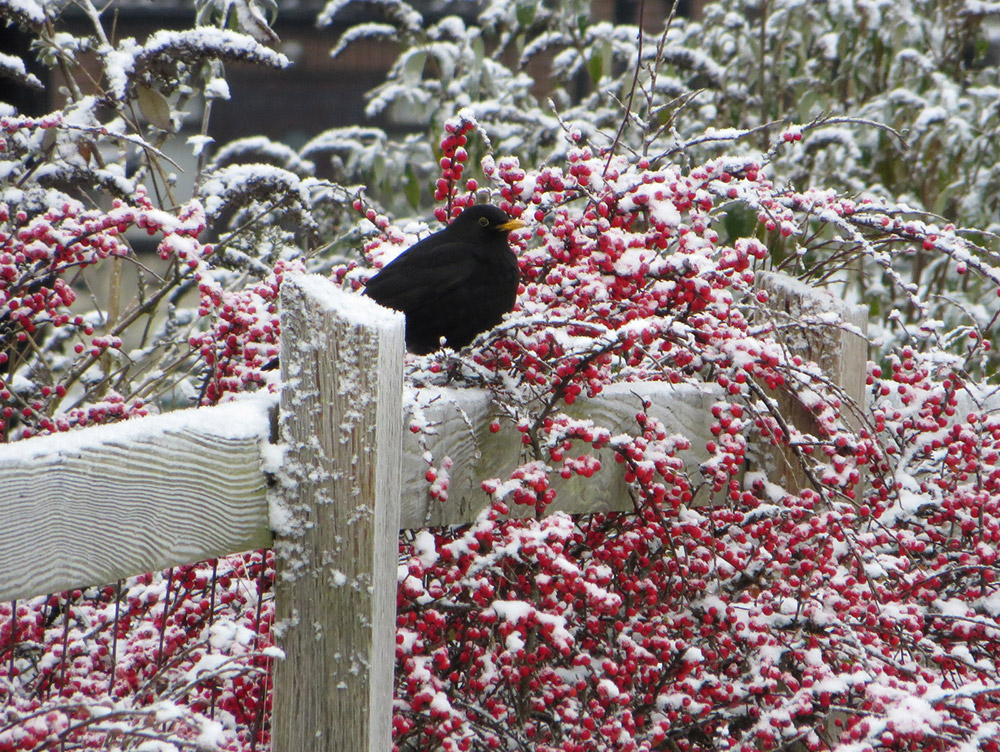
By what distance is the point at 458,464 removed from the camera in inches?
70.2

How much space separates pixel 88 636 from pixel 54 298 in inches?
28.4

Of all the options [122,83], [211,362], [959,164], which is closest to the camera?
[211,362]

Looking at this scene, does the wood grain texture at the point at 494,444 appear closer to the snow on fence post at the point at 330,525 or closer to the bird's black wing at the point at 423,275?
the snow on fence post at the point at 330,525

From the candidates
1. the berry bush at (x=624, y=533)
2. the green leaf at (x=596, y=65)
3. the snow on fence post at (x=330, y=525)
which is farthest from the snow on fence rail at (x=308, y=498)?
the green leaf at (x=596, y=65)

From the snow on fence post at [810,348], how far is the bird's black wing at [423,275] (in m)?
0.67

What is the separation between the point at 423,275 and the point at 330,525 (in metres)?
1.23

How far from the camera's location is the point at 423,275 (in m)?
2.57

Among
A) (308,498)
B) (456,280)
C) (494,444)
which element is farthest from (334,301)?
(456,280)

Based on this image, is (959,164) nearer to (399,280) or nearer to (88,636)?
(399,280)

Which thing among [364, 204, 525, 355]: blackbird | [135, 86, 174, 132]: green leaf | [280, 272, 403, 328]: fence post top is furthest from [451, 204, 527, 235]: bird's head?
[280, 272, 403, 328]: fence post top

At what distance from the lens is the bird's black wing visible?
8.15 feet

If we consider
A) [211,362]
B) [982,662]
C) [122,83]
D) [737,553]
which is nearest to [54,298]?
[211,362]

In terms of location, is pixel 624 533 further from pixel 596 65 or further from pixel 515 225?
pixel 596 65

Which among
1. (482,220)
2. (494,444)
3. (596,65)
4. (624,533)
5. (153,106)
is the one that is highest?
(596,65)
